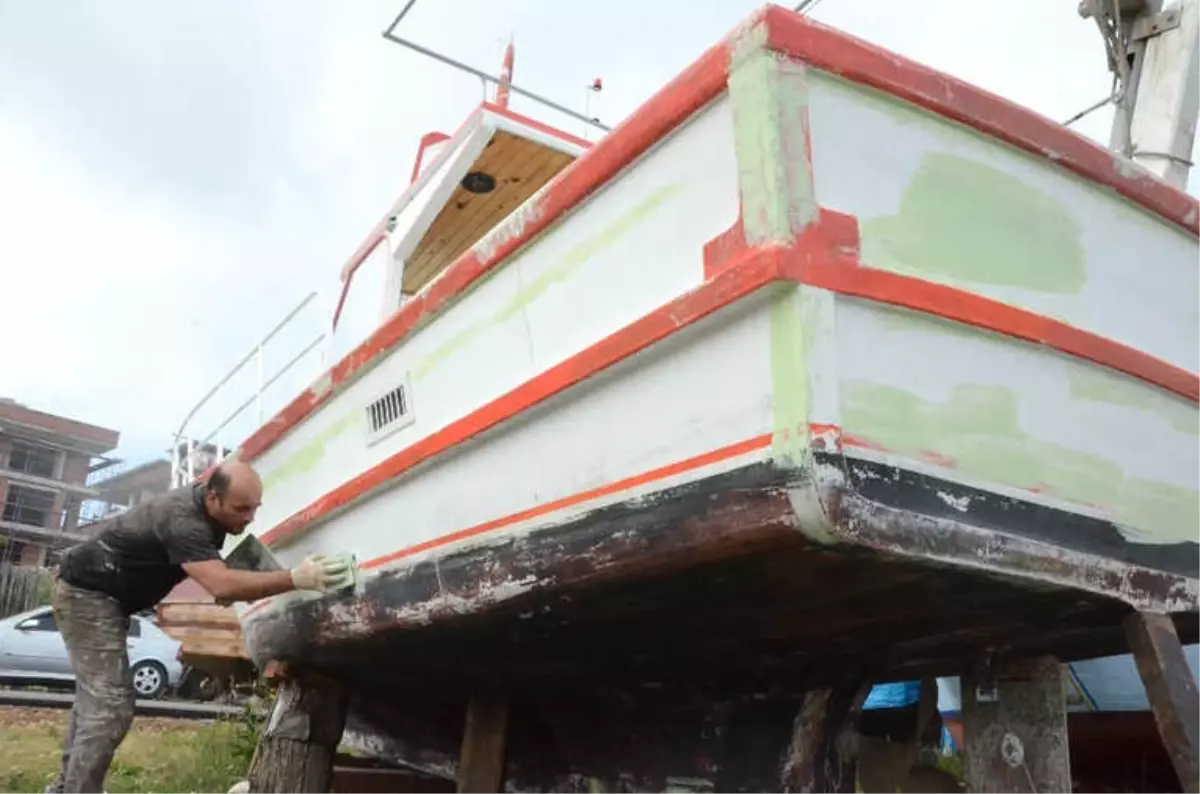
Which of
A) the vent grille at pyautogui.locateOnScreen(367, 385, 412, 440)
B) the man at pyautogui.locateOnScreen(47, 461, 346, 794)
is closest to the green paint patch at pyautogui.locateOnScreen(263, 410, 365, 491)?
the vent grille at pyautogui.locateOnScreen(367, 385, 412, 440)

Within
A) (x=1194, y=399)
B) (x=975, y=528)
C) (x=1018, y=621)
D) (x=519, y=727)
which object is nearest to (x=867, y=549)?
(x=975, y=528)

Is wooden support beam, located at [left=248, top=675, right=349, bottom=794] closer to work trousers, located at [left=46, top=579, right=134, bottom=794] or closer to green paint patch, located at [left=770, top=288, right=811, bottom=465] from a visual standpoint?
work trousers, located at [left=46, top=579, right=134, bottom=794]

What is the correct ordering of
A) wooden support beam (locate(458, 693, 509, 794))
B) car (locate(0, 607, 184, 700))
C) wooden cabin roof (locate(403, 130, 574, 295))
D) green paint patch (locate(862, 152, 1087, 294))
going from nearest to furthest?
green paint patch (locate(862, 152, 1087, 294))
wooden support beam (locate(458, 693, 509, 794))
wooden cabin roof (locate(403, 130, 574, 295))
car (locate(0, 607, 184, 700))

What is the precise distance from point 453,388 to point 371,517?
2.23ft

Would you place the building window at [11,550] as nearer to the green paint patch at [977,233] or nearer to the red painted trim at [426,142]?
the red painted trim at [426,142]

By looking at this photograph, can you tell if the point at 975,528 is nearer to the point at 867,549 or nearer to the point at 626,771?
the point at 867,549

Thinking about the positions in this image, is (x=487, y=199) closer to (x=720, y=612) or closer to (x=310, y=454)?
(x=310, y=454)

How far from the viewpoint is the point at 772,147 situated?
2049 mm

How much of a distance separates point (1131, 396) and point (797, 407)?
108cm

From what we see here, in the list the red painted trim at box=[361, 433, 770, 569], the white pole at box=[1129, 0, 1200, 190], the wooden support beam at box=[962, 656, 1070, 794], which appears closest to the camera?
the red painted trim at box=[361, 433, 770, 569]

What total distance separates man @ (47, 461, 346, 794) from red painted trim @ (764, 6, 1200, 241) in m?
2.27

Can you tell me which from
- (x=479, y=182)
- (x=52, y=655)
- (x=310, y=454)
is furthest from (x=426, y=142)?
(x=52, y=655)

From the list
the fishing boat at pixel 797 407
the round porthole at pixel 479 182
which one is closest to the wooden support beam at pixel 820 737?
the fishing boat at pixel 797 407

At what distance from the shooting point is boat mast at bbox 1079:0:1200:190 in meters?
3.50
